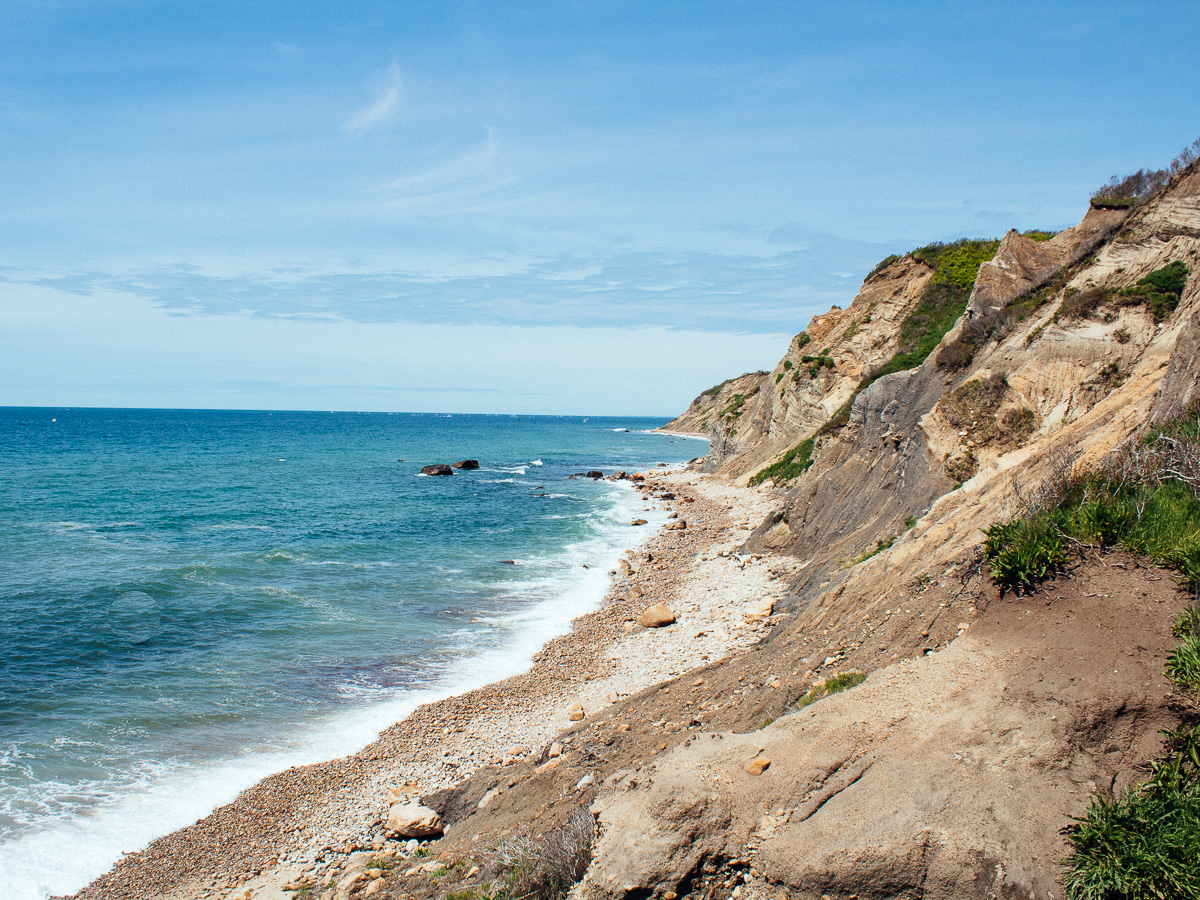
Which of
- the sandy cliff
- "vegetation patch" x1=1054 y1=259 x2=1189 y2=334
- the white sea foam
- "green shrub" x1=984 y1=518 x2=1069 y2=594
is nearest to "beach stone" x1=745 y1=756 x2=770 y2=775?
the sandy cliff

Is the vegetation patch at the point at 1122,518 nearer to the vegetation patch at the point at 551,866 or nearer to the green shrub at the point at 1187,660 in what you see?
the green shrub at the point at 1187,660

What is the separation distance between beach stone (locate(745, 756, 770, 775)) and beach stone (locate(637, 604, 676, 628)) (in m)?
13.2

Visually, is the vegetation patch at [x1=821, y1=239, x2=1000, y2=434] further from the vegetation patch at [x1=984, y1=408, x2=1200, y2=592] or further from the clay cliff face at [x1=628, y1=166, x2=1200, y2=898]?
the vegetation patch at [x1=984, y1=408, x2=1200, y2=592]

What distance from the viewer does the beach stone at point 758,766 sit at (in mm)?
7090

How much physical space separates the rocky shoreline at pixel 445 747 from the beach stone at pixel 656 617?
19cm

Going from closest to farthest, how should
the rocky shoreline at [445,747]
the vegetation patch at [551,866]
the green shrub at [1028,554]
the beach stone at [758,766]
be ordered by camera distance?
the vegetation patch at [551,866], the beach stone at [758,766], the green shrub at [1028,554], the rocky shoreline at [445,747]

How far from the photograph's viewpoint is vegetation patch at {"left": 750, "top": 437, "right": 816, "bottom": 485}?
1571 inches

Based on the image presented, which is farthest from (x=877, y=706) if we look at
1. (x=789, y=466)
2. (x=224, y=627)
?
(x=789, y=466)

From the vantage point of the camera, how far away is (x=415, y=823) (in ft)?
35.3

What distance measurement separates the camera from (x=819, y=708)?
7.95 metres

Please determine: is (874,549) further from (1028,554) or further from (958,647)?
(958,647)

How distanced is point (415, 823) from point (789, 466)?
114 ft

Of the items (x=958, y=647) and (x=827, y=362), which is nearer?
(x=958, y=647)

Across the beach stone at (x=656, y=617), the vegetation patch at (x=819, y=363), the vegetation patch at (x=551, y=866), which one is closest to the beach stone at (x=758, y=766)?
the vegetation patch at (x=551, y=866)
